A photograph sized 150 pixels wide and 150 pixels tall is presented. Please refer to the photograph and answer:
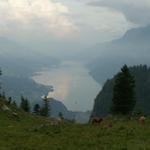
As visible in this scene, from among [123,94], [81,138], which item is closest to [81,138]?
[81,138]

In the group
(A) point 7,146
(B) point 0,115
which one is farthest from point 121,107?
(A) point 7,146

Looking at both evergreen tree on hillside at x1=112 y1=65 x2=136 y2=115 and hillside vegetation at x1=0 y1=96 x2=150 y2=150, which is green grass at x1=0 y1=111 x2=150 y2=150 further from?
evergreen tree on hillside at x1=112 y1=65 x2=136 y2=115

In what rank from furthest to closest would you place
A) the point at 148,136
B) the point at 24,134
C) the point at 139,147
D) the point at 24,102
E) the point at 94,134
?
the point at 24,102 < the point at 24,134 < the point at 94,134 < the point at 148,136 < the point at 139,147

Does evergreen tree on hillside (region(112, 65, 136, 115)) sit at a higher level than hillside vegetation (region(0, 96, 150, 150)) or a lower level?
higher

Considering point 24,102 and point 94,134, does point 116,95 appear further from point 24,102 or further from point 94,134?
point 24,102

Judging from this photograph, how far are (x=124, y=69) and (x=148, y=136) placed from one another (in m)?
42.9

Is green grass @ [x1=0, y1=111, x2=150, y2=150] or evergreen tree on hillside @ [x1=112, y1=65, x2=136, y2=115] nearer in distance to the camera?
green grass @ [x1=0, y1=111, x2=150, y2=150]

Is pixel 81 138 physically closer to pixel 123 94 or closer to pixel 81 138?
pixel 81 138

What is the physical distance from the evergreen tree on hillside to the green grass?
3513 cm

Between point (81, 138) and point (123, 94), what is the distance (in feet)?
142

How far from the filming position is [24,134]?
2980 cm

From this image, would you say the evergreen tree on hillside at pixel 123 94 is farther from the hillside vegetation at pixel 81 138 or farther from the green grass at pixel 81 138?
the green grass at pixel 81 138

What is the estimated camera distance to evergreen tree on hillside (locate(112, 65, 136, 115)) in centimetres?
6775

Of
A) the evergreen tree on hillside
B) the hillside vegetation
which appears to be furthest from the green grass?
the evergreen tree on hillside
